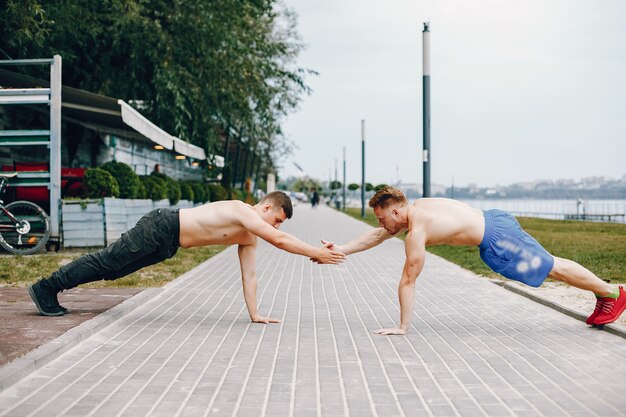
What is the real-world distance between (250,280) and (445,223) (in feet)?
5.90

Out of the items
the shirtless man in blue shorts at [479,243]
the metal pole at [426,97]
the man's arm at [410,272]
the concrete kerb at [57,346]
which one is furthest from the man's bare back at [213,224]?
the metal pole at [426,97]

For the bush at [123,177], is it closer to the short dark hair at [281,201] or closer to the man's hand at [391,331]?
the short dark hair at [281,201]

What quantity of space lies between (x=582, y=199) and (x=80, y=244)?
4558 cm

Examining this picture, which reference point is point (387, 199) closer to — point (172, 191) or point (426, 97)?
point (426, 97)

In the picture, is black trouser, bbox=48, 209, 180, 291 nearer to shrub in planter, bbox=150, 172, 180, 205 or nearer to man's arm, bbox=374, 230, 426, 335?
man's arm, bbox=374, 230, 426, 335

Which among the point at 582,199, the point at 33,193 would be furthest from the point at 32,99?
the point at 582,199

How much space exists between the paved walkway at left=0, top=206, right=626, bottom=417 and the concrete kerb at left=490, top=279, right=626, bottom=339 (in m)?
0.08

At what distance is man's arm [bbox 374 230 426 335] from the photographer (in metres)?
5.83

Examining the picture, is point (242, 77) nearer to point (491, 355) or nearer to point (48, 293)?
point (48, 293)

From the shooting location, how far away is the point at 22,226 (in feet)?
40.7

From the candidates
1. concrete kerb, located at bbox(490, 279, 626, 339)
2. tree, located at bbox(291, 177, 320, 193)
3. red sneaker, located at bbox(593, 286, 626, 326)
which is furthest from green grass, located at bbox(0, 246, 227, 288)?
tree, located at bbox(291, 177, 320, 193)

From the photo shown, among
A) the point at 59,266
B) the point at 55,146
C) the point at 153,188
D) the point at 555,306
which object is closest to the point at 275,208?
the point at 555,306

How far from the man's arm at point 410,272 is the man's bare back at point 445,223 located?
0.27ft

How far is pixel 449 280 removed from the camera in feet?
33.1
